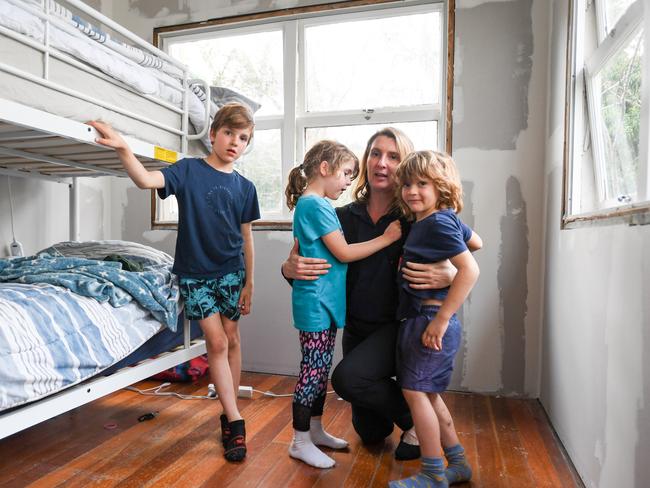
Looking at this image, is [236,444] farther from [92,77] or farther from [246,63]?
[246,63]

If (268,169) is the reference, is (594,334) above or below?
below

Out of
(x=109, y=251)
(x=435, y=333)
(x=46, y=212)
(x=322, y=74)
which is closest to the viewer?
(x=435, y=333)

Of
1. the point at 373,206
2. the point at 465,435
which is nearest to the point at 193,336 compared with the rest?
the point at 373,206

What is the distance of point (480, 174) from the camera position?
2359 mm

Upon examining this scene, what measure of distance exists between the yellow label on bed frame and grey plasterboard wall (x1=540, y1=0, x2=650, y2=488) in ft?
4.86

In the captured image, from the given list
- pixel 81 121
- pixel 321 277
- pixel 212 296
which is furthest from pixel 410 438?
pixel 81 121

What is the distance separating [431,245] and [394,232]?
20 cm

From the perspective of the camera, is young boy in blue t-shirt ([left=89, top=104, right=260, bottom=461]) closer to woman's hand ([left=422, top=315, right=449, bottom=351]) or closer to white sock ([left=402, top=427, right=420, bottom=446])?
white sock ([left=402, top=427, right=420, bottom=446])

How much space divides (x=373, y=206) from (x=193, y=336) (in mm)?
1001

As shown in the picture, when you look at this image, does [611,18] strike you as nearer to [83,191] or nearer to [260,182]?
[260,182]

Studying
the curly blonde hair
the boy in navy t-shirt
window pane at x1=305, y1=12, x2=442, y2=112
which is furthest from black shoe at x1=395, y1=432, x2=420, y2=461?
window pane at x1=305, y1=12, x2=442, y2=112

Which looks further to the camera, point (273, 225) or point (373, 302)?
point (273, 225)

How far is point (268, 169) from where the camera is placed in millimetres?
2799

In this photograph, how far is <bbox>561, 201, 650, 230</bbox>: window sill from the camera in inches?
42.3
